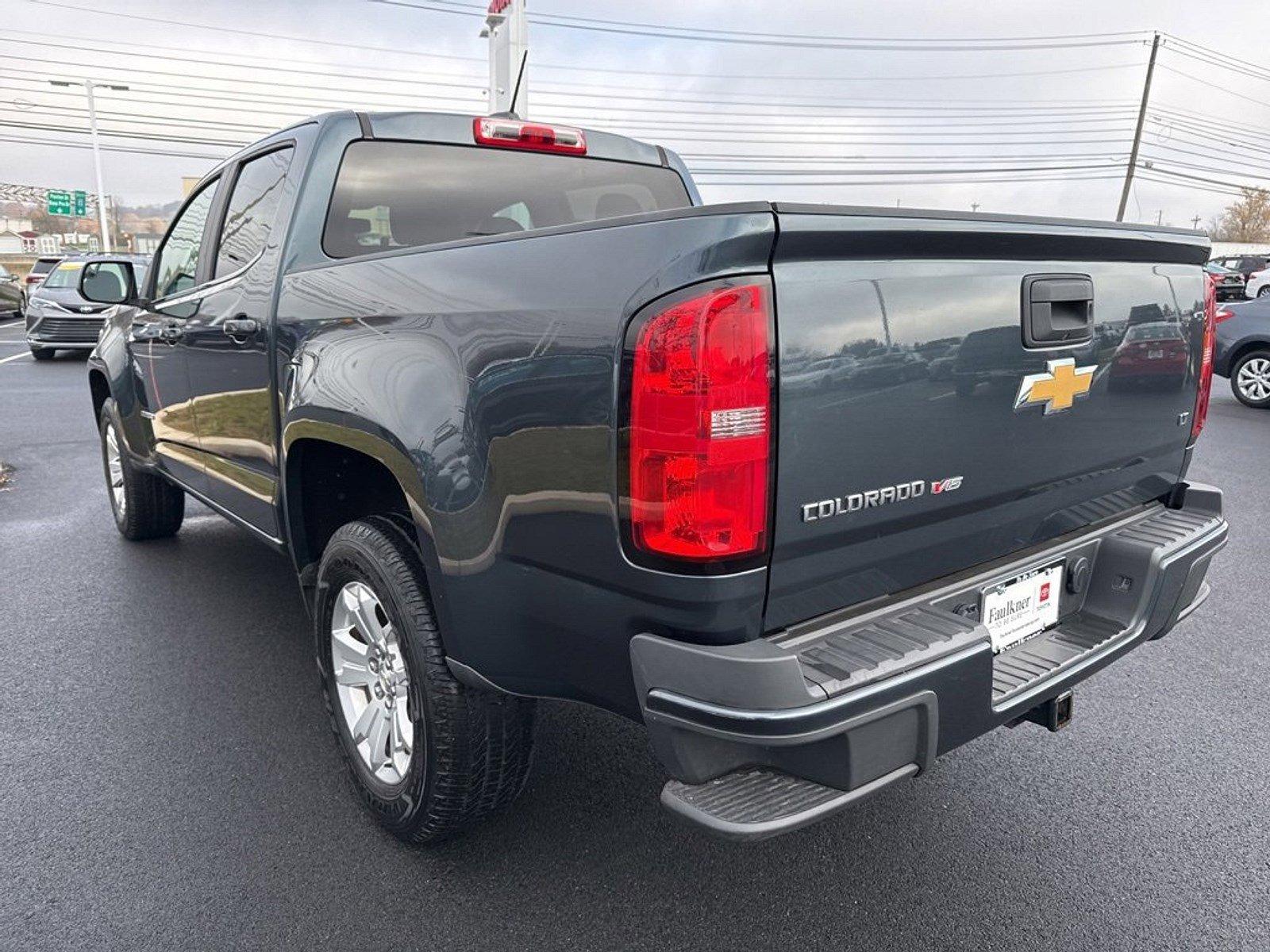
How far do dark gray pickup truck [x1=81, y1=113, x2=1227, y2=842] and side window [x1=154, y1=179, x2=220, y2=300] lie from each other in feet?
3.67

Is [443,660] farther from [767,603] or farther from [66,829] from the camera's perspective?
[66,829]

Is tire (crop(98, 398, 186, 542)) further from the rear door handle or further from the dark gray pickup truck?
the dark gray pickup truck

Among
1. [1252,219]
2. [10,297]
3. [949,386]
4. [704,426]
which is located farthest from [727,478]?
[1252,219]

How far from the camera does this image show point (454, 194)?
3.27 m

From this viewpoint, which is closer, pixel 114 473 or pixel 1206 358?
pixel 1206 358

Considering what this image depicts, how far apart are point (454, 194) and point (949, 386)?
80.4 inches

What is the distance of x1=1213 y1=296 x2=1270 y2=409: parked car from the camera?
1036cm

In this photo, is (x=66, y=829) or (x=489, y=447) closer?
(x=489, y=447)

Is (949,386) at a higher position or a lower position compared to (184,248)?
lower

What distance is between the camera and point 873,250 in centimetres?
178

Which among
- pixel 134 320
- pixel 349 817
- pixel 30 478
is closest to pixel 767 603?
pixel 349 817

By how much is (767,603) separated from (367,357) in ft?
4.08

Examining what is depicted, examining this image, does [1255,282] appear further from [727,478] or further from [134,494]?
[727,478]

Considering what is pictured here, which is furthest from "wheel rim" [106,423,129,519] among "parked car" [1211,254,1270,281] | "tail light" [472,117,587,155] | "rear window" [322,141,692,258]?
"parked car" [1211,254,1270,281]
